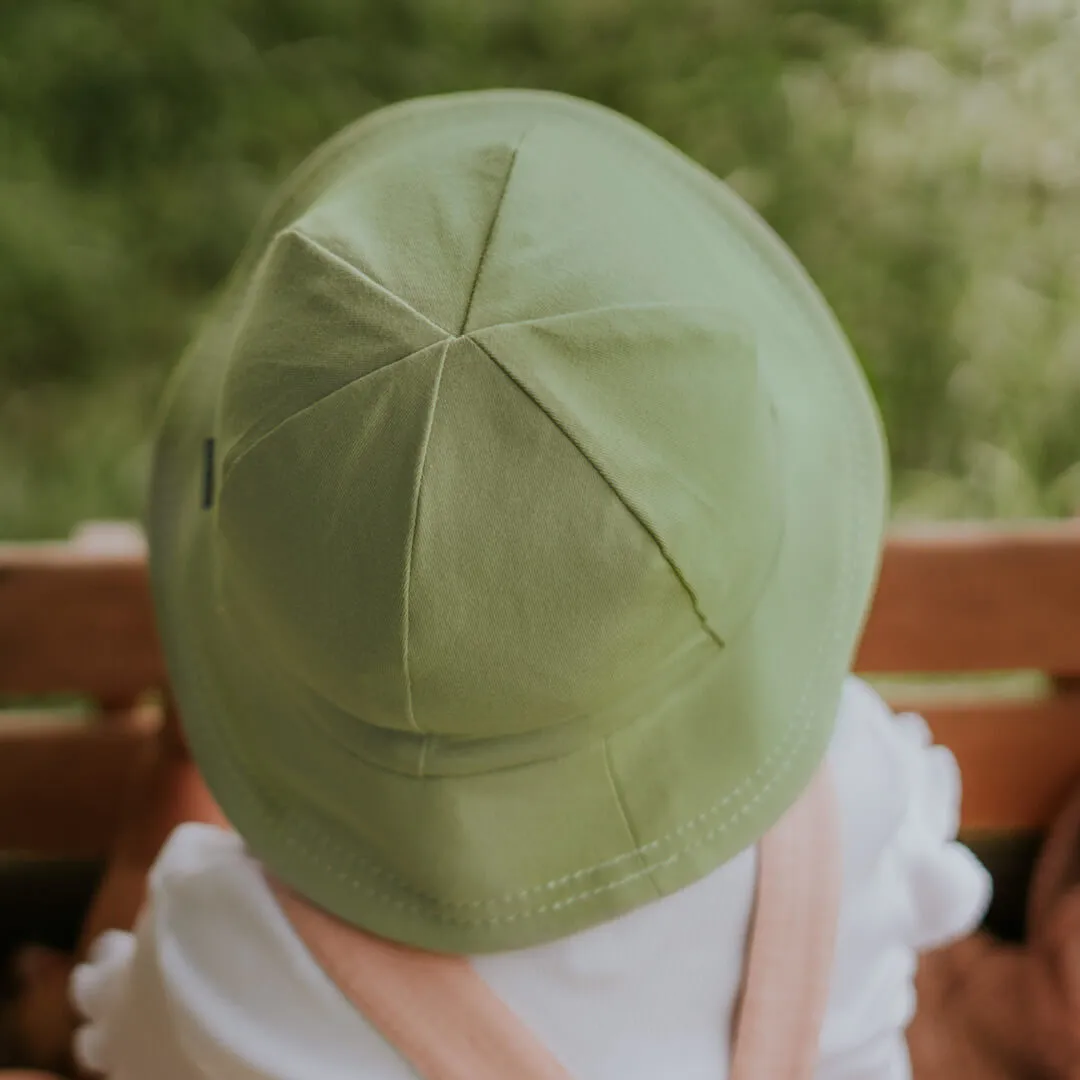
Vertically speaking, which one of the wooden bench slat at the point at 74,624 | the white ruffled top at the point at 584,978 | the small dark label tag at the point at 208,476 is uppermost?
the small dark label tag at the point at 208,476

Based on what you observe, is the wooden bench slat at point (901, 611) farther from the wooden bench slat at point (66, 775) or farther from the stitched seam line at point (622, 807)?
the stitched seam line at point (622, 807)

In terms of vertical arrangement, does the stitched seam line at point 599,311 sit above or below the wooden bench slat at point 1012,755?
above

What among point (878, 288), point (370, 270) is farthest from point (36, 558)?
point (878, 288)

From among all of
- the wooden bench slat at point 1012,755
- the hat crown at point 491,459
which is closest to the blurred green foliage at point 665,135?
the wooden bench slat at point 1012,755

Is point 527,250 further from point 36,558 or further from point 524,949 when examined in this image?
point 36,558

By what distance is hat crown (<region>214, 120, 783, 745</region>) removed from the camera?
16.9 inches

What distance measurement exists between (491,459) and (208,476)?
0.21m

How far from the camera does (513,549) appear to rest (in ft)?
1.40

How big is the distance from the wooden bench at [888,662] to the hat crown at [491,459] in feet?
1.40

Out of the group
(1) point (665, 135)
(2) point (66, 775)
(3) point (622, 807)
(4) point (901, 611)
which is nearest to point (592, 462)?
(3) point (622, 807)

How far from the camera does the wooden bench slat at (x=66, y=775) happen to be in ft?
3.10

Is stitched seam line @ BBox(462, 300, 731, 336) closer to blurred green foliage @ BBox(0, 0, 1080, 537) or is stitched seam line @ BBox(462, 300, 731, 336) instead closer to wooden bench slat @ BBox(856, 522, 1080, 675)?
wooden bench slat @ BBox(856, 522, 1080, 675)

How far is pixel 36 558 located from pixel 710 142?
0.96 meters

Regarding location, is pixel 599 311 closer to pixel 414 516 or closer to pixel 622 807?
pixel 414 516
